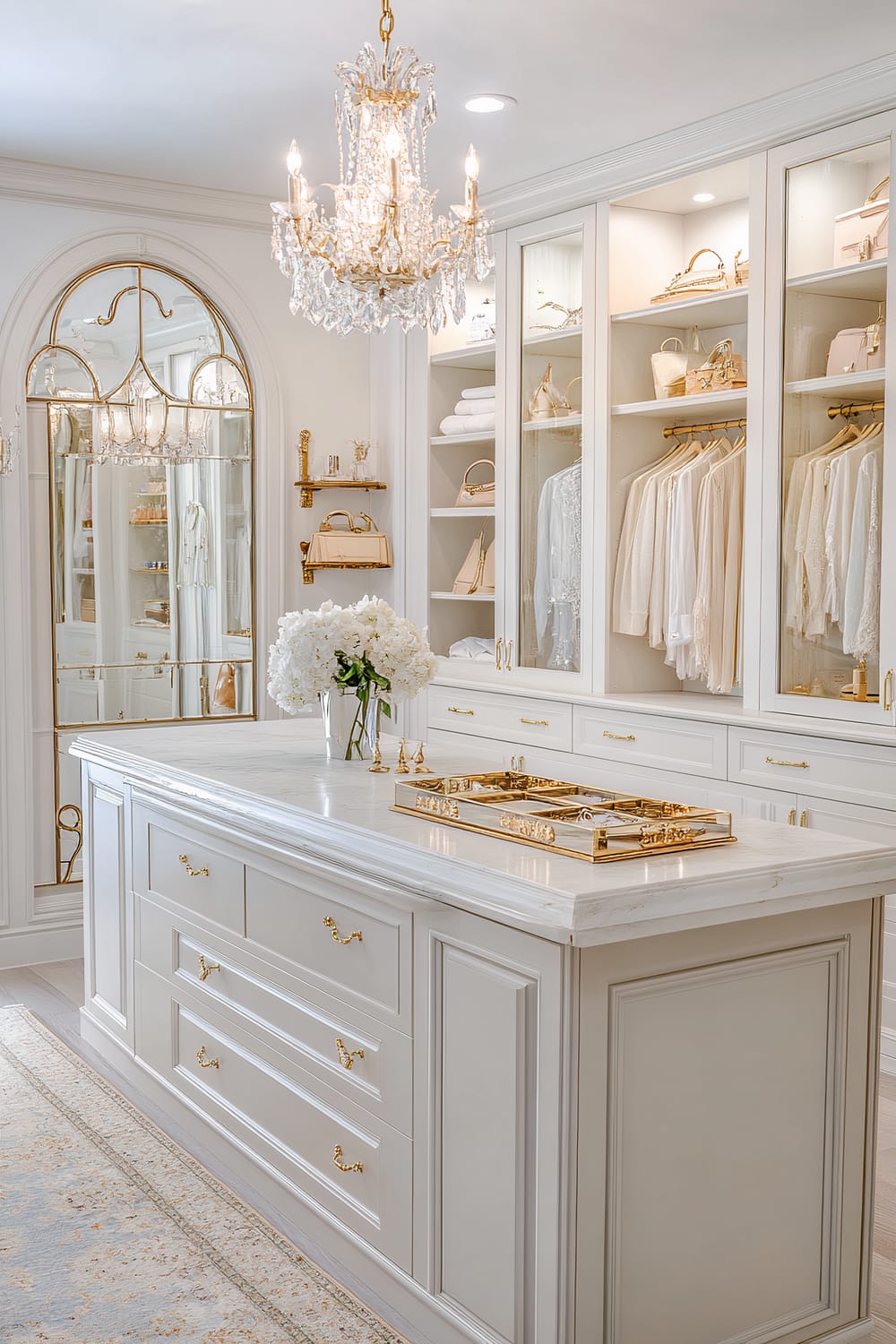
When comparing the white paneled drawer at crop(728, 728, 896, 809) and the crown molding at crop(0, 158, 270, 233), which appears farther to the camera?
the crown molding at crop(0, 158, 270, 233)

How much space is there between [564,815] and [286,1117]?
97 centimetres

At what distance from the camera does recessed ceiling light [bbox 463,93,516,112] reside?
3861 millimetres

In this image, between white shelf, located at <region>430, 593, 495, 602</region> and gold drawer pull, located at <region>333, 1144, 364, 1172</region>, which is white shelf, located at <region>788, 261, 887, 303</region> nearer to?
white shelf, located at <region>430, 593, 495, 602</region>

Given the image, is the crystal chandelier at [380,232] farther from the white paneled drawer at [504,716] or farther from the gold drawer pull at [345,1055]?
the white paneled drawer at [504,716]

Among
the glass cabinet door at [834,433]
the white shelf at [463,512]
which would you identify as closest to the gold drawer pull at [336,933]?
the glass cabinet door at [834,433]

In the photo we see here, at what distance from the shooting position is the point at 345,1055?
96.4 inches

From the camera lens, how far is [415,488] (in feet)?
17.8

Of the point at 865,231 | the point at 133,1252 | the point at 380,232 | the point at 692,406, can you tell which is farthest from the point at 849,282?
the point at 133,1252

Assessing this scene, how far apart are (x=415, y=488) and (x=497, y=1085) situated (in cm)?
371

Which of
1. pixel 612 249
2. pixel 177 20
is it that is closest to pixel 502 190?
pixel 612 249

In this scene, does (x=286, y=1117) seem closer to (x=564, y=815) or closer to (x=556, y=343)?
(x=564, y=815)

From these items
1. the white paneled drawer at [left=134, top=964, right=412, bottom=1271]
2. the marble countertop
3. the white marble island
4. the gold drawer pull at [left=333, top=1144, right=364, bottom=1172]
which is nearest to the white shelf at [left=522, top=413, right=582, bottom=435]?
the marble countertop

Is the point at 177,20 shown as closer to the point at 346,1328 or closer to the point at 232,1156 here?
the point at 232,1156

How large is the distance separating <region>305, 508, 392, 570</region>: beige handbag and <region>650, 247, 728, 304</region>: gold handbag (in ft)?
5.35
